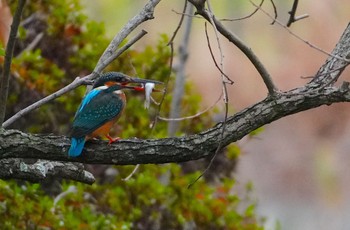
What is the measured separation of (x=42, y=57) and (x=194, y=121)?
1.07 meters

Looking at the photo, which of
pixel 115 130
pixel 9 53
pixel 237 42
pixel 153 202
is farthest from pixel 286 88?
pixel 9 53

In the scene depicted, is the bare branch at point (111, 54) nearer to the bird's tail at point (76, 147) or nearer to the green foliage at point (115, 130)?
the bird's tail at point (76, 147)

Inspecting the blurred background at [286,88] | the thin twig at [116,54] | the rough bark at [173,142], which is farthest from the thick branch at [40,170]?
the blurred background at [286,88]

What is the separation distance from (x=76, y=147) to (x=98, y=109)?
1.44 ft

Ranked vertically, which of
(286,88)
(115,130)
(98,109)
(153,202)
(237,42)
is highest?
(286,88)

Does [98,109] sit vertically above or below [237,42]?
below

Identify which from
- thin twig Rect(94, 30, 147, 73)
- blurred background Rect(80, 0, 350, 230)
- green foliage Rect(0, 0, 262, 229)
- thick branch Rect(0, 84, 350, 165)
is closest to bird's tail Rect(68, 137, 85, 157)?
thick branch Rect(0, 84, 350, 165)

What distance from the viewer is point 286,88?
13.6 m

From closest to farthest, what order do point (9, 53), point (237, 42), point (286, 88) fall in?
point (9, 53) → point (237, 42) → point (286, 88)

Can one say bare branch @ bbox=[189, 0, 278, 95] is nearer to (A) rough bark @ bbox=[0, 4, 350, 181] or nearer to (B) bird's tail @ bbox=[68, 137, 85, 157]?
(A) rough bark @ bbox=[0, 4, 350, 181]

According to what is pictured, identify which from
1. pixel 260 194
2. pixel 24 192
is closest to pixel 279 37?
pixel 260 194

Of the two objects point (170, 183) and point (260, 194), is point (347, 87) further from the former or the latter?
point (260, 194)

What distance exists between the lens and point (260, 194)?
12477 mm

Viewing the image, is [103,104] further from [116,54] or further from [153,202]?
[153,202]
